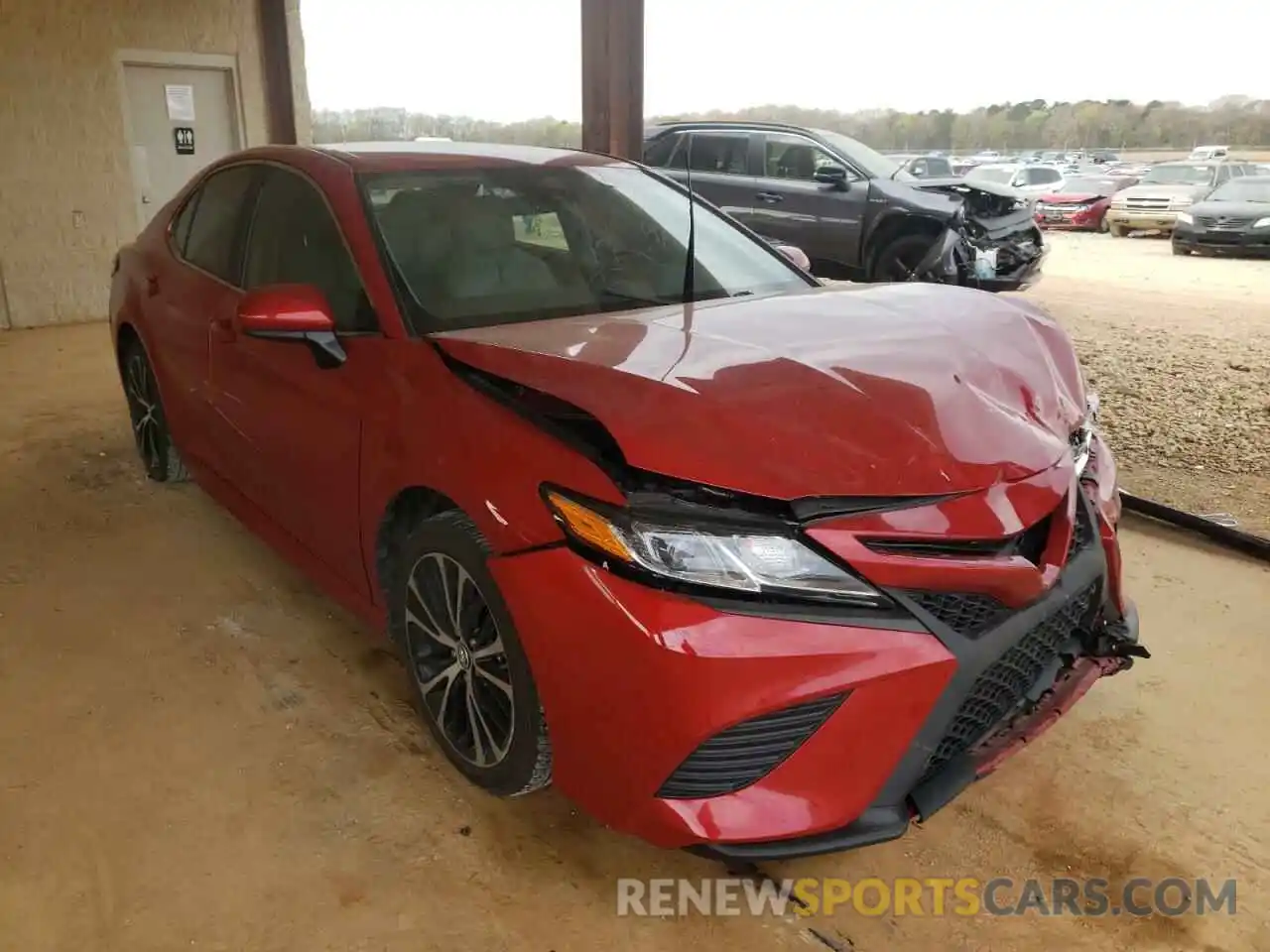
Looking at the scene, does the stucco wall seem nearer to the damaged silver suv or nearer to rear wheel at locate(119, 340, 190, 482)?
the damaged silver suv

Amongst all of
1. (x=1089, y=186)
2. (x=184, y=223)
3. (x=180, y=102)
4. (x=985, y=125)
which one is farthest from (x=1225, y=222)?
(x=184, y=223)

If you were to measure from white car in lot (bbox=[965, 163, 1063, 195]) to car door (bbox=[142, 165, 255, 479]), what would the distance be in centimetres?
1112

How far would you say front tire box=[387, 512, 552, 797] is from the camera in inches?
68.6

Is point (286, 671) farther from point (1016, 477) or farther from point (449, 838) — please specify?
point (1016, 477)

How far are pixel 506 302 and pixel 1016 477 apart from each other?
1256 millimetres

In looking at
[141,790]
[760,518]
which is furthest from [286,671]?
[760,518]

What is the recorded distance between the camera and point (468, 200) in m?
2.52

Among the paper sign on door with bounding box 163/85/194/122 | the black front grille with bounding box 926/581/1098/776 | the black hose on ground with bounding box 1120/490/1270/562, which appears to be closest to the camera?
the black front grille with bounding box 926/581/1098/776

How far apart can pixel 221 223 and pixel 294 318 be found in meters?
1.16

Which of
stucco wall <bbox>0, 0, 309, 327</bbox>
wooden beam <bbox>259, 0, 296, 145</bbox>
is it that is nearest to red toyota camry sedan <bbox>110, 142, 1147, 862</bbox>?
stucco wall <bbox>0, 0, 309, 327</bbox>

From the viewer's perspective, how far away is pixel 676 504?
5.04 ft

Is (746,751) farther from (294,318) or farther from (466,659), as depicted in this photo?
(294,318)

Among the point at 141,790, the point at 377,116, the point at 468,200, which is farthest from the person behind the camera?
the point at 377,116

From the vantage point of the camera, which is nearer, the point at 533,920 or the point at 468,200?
the point at 533,920
